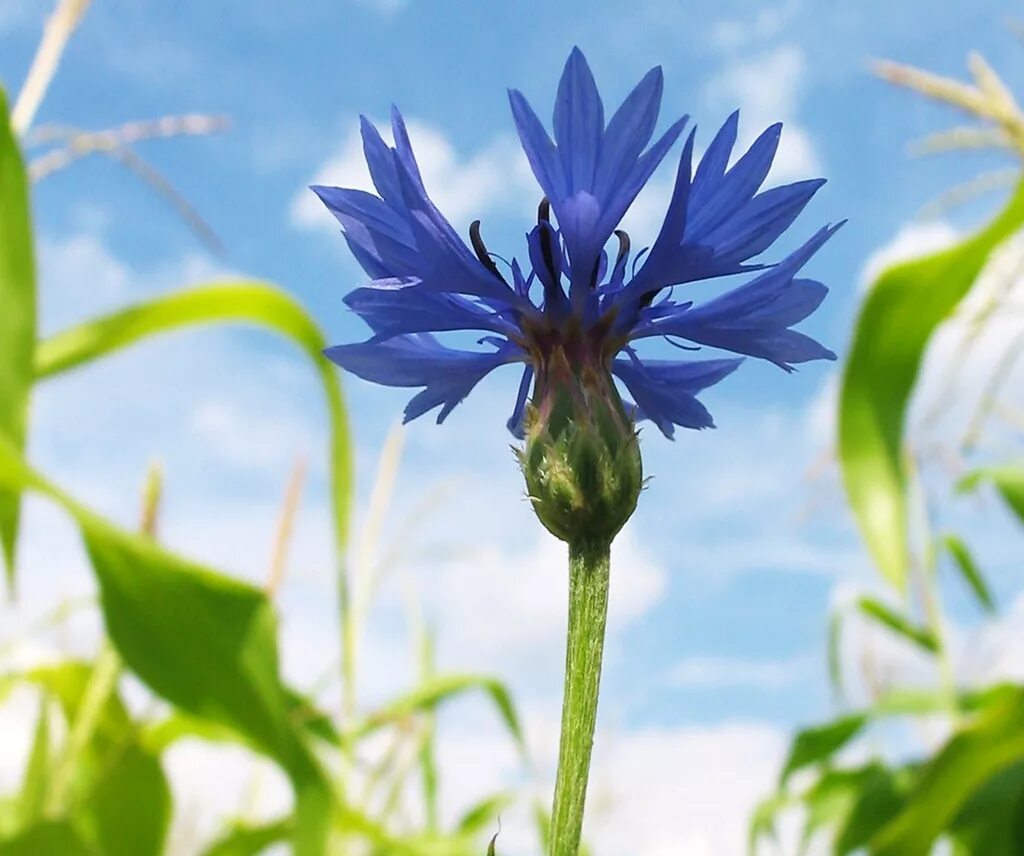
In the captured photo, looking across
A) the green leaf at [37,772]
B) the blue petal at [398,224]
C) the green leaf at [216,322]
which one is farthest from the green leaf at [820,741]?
the blue petal at [398,224]

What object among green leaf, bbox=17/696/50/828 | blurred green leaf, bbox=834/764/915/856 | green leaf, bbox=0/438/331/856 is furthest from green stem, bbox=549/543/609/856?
blurred green leaf, bbox=834/764/915/856

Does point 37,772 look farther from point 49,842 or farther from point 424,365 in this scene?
point 424,365

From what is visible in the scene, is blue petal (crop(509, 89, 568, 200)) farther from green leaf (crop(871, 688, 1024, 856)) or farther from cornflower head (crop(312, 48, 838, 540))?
green leaf (crop(871, 688, 1024, 856))

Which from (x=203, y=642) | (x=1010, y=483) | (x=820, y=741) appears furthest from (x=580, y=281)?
(x=820, y=741)

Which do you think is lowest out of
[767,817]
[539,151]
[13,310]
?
[767,817]

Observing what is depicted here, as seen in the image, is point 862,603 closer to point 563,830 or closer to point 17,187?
point 17,187
